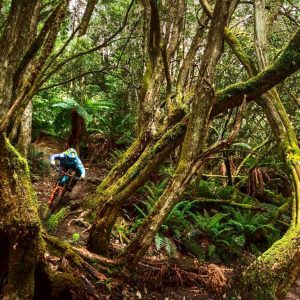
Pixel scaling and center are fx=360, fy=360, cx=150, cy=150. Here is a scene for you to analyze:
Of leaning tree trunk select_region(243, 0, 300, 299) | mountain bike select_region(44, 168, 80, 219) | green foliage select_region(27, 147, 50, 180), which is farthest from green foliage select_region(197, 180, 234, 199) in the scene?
green foliage select_region(27, 147, 50, 180)

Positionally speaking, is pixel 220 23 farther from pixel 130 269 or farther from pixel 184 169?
pixel 130 269

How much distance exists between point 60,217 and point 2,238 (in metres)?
3.39

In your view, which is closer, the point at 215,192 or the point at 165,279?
the point at 165,279

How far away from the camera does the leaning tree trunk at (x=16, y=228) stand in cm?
320

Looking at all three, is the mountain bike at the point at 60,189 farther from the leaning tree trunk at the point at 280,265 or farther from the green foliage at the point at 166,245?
the leaning tree trunk at the point at 280,265

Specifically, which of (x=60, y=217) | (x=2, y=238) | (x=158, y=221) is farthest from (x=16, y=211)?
(x=60, y=217)

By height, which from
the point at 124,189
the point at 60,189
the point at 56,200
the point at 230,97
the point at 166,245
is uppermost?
the point at 230,97

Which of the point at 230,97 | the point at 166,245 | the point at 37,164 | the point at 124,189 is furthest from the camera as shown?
the point at 37,164

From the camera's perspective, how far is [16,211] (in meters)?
3.24

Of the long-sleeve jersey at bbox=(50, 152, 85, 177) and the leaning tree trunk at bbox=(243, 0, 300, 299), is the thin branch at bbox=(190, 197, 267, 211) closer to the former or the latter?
the long-sleeve jersey at bbox=(50, 152, 85, 177)

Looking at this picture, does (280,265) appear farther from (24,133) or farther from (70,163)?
(24,133)

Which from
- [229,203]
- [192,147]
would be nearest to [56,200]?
[229,203]

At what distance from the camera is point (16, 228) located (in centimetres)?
318

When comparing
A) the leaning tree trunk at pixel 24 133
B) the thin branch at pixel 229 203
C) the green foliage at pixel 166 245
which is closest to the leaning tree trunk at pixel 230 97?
the green foliage at pixel 166 245
